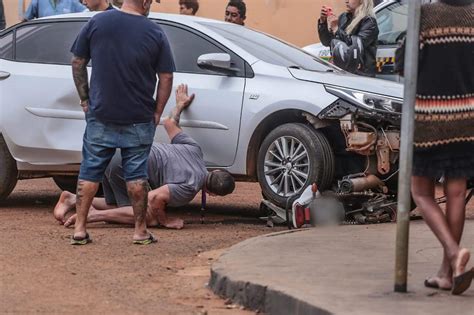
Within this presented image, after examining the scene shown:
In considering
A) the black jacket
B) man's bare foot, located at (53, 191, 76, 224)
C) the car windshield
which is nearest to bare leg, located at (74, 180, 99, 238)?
man's bare foot, located at (53, 191, 76, 224)

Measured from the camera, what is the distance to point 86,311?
6.91m

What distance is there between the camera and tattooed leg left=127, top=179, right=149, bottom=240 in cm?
Result: 935

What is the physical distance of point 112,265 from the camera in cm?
845

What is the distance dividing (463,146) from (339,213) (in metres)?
3.45

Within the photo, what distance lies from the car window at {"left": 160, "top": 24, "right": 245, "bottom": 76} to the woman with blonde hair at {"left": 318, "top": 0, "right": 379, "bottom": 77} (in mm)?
2646

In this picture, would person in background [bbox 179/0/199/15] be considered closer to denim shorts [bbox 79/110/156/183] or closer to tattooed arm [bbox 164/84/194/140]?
→ tattooed arm [bbox 164/84/194/140]

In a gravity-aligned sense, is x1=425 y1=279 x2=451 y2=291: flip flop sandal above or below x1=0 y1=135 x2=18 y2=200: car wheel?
above

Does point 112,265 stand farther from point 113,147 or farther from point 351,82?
point 351,82

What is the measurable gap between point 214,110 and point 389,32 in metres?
5.17

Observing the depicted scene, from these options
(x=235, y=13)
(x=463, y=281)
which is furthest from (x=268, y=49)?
(x=463, y=281)

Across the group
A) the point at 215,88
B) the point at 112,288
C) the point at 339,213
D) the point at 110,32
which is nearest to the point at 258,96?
the point at 215,88

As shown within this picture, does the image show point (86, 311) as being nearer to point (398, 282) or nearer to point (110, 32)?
point (398, 282)

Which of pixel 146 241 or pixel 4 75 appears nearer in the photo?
pixel 146 241

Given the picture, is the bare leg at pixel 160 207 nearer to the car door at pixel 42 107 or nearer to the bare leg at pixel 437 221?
the car door at pixel 42 107
